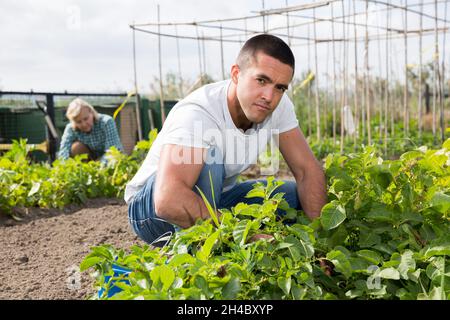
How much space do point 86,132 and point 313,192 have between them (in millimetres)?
3689

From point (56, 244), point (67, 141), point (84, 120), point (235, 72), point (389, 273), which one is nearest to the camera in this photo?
point (389, 273)

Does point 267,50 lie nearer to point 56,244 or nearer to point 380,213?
point 380,213

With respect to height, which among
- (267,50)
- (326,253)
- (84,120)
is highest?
(267,50)

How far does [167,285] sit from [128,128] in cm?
720

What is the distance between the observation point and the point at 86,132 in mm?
5348

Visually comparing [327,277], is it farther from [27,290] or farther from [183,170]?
[27,290]

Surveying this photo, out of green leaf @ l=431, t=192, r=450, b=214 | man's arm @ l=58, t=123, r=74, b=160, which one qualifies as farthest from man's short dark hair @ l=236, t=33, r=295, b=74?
man's arm @ l=58, t=123, r=74, b=160

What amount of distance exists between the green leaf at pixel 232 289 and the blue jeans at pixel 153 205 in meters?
0.72

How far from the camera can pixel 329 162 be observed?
6.48ft

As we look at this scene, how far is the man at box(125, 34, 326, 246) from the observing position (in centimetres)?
185

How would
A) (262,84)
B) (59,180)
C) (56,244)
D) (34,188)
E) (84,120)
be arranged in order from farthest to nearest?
(84,120), (59,180), (34,188), (56,244), (262,84)

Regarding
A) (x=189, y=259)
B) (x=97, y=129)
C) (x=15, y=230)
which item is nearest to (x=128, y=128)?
(x=97, y=129)

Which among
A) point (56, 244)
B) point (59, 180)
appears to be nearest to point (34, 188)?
point (59, 180)

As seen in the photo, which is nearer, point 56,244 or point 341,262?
point 341,262
